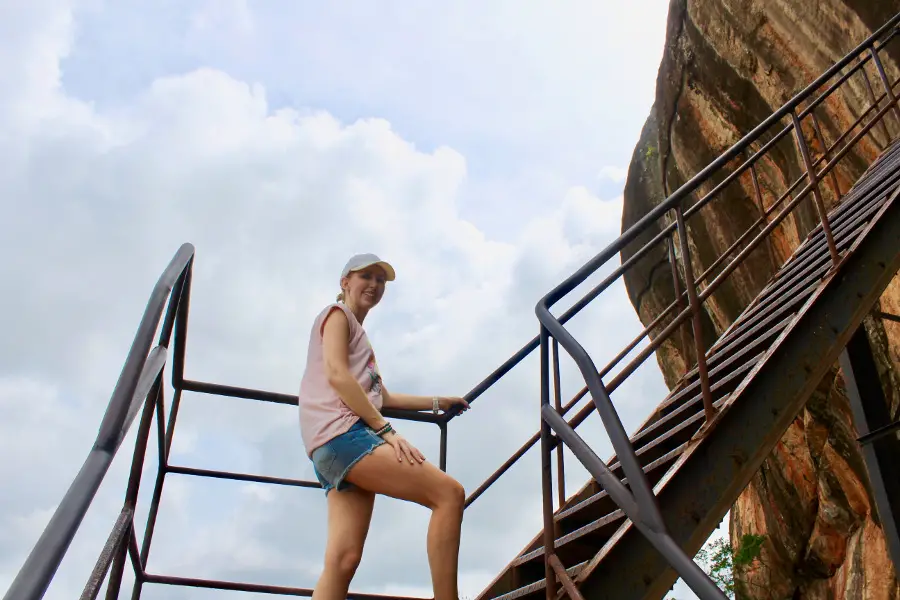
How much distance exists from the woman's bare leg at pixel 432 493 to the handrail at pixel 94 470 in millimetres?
712

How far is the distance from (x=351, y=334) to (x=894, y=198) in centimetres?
288

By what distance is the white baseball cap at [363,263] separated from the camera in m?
2.64

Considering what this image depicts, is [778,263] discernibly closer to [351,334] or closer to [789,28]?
[789,28]

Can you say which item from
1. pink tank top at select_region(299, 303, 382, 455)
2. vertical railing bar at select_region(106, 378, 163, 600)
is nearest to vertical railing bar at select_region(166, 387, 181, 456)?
vertical railing bar at select_region(106, 378, 163, 600)

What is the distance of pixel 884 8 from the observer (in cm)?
757

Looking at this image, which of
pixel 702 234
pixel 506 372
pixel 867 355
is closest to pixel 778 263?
pixel 702 234

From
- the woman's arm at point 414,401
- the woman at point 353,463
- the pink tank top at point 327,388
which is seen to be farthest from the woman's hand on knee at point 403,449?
the woman's arm at point 414,401

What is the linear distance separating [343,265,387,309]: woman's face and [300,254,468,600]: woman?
0.16 m

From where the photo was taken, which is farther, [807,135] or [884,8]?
[807,135]

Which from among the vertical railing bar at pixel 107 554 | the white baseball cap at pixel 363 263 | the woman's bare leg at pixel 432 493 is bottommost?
the vertical railing bar at pixel 107 554

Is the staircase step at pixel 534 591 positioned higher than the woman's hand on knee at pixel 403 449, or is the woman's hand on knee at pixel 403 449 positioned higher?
the woman's hand on knee at pixel 403 449

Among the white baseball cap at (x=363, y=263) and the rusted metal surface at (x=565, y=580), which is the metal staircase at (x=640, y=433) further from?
the white baseball cap at (x=363, y=263)

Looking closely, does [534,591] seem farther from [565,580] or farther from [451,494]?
[451,494]

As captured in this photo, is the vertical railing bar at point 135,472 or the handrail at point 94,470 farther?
the vertical railing bar at point 135,472
